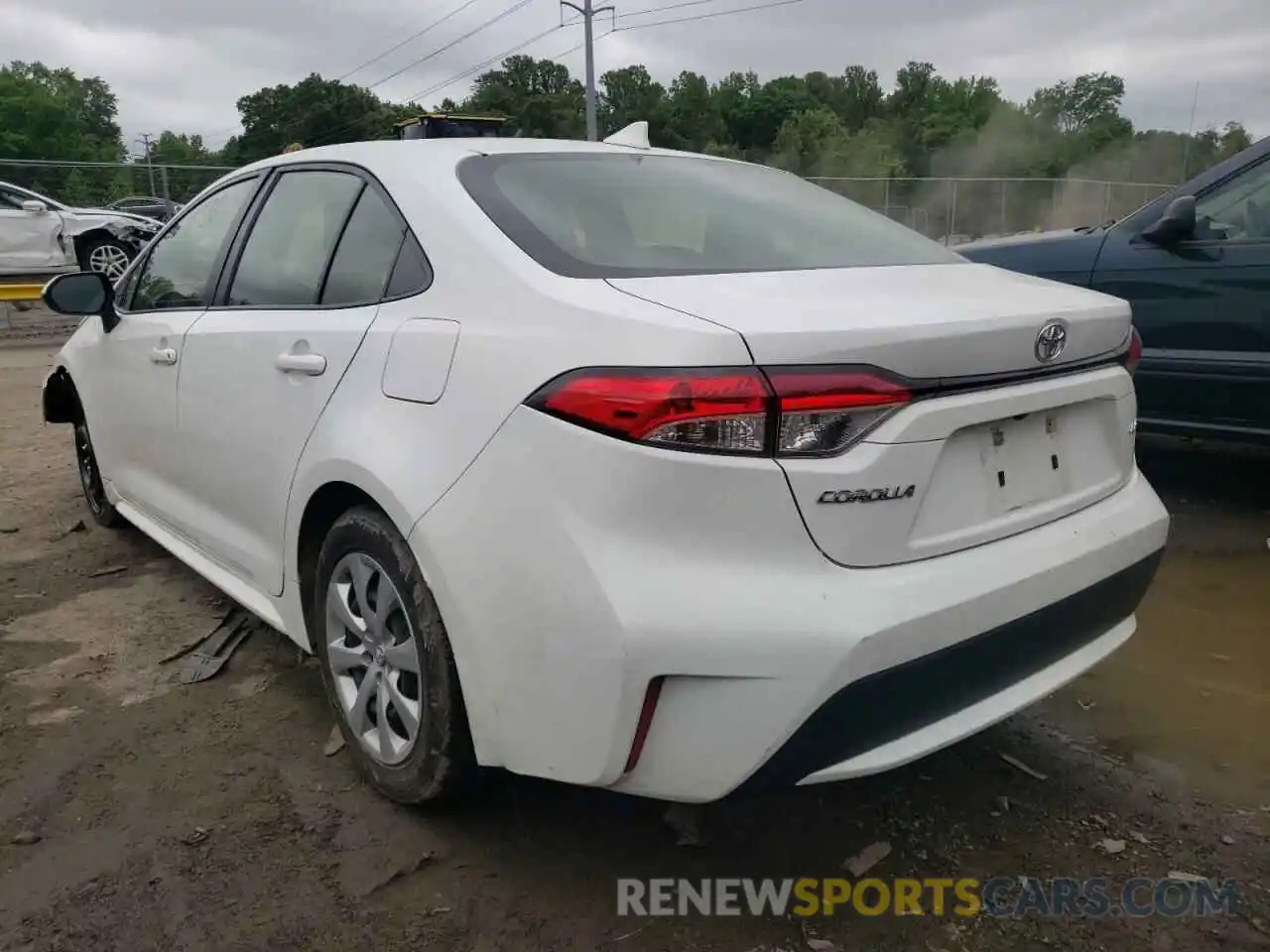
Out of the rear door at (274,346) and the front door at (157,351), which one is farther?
the front door at (157,351)

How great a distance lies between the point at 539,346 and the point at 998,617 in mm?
1003

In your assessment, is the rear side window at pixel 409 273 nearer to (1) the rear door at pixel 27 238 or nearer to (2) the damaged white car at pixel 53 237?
(2) the damaged white car at pixel 53 237

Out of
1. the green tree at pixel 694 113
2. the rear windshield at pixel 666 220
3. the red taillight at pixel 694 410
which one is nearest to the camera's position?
the red taillight at pixel 694 410

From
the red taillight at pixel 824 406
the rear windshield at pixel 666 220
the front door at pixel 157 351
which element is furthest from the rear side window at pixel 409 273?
Result: the front door at pixel 157 351

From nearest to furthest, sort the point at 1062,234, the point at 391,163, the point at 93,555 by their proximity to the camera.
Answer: the point at 391,163, the point at 93,555, the point at 1062,234

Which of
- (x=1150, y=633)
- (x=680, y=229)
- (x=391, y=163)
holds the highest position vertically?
(x=391, y=163)

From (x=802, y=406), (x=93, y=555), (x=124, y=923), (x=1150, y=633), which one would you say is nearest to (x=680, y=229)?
(x=802, y=406)

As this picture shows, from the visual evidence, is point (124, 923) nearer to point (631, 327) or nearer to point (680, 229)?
point (631, 327)

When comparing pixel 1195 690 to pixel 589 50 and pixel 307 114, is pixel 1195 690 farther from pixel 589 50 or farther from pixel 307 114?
pixel 307 114

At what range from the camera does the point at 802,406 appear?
1771 mm

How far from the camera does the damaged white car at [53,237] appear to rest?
13.3m

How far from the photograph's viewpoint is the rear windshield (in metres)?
2.21

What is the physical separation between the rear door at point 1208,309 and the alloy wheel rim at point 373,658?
3.73 metres

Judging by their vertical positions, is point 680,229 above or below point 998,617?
above
